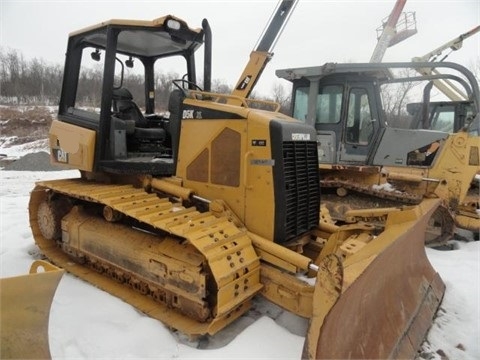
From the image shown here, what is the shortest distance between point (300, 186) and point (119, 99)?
2.42m

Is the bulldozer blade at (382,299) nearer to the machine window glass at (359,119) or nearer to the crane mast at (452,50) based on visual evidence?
the machine window glass at (359,119)

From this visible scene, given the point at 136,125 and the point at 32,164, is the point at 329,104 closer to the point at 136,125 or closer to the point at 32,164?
the point at 136,125

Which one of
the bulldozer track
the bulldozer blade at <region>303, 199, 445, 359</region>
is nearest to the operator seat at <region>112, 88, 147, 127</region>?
the bulldozer track

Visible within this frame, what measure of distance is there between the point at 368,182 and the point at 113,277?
4527mm

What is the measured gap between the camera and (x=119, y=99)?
446 centimetres

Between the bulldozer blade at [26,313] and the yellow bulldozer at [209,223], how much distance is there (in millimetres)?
1008

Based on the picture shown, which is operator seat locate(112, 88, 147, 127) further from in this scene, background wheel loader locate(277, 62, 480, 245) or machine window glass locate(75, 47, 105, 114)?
background wheel loader locate(277, 62, 480, 245)

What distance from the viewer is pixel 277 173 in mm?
3229

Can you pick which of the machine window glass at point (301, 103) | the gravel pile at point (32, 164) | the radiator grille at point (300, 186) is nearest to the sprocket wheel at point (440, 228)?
the machine window glass at point (301, 103)

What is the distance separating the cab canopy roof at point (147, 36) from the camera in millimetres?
3729

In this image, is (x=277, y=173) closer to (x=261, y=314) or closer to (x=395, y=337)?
(x=261, y=314)

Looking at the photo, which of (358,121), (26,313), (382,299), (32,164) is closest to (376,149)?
(358,121)

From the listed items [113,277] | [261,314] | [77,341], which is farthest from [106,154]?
[261,314]

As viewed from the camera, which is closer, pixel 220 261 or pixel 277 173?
pixel 220 261
